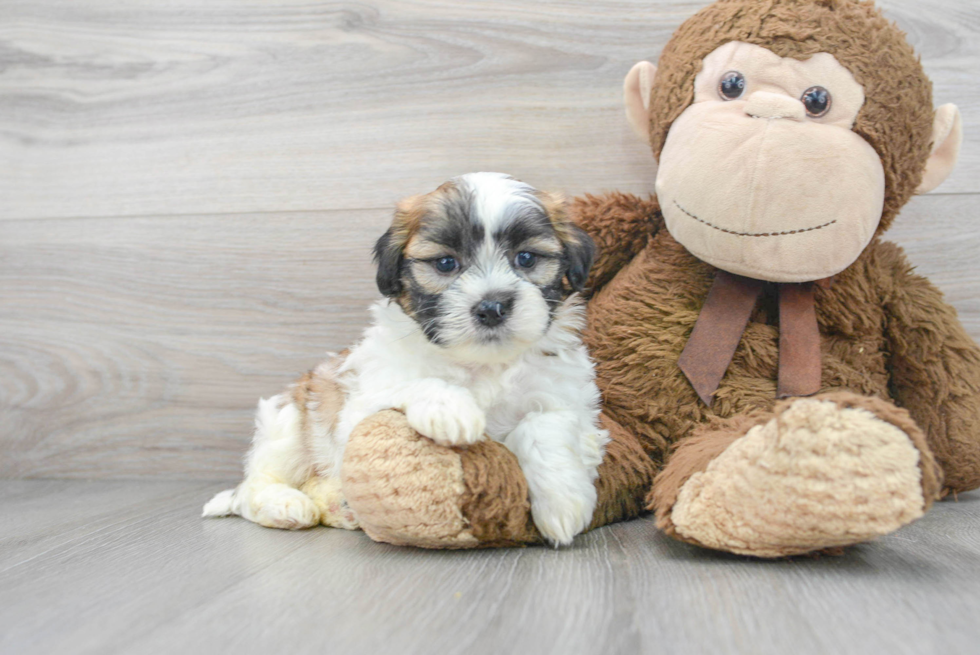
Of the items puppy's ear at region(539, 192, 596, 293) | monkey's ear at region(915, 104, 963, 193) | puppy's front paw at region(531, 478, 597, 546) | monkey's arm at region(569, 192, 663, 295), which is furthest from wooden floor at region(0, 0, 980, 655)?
puppy's front paw at region(531, 478, 597, 546)

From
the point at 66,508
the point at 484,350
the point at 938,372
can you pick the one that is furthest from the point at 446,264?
the point at 66,508

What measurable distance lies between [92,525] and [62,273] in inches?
33.3

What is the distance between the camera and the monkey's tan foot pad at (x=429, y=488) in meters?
1.15

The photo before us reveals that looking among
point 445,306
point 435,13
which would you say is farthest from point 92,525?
point 435,13

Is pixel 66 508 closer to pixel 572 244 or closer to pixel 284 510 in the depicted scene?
pixel 284 510

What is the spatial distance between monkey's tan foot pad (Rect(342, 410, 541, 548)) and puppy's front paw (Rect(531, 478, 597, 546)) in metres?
0.03

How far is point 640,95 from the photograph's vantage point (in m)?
1.64

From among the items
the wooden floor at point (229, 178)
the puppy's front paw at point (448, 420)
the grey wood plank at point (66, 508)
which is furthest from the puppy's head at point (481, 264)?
the grey wood plank at point (66, 508)

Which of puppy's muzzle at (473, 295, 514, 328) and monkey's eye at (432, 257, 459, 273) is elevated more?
monkey's eye at (432, 257, 459, 273)

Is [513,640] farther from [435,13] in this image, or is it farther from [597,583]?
[435,13]

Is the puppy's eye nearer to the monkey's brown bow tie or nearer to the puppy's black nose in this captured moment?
the puppy's black nose

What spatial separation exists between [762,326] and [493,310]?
1.97ft

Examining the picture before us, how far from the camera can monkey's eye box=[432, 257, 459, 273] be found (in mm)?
1305

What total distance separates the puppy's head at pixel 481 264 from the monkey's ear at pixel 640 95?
394 mm
